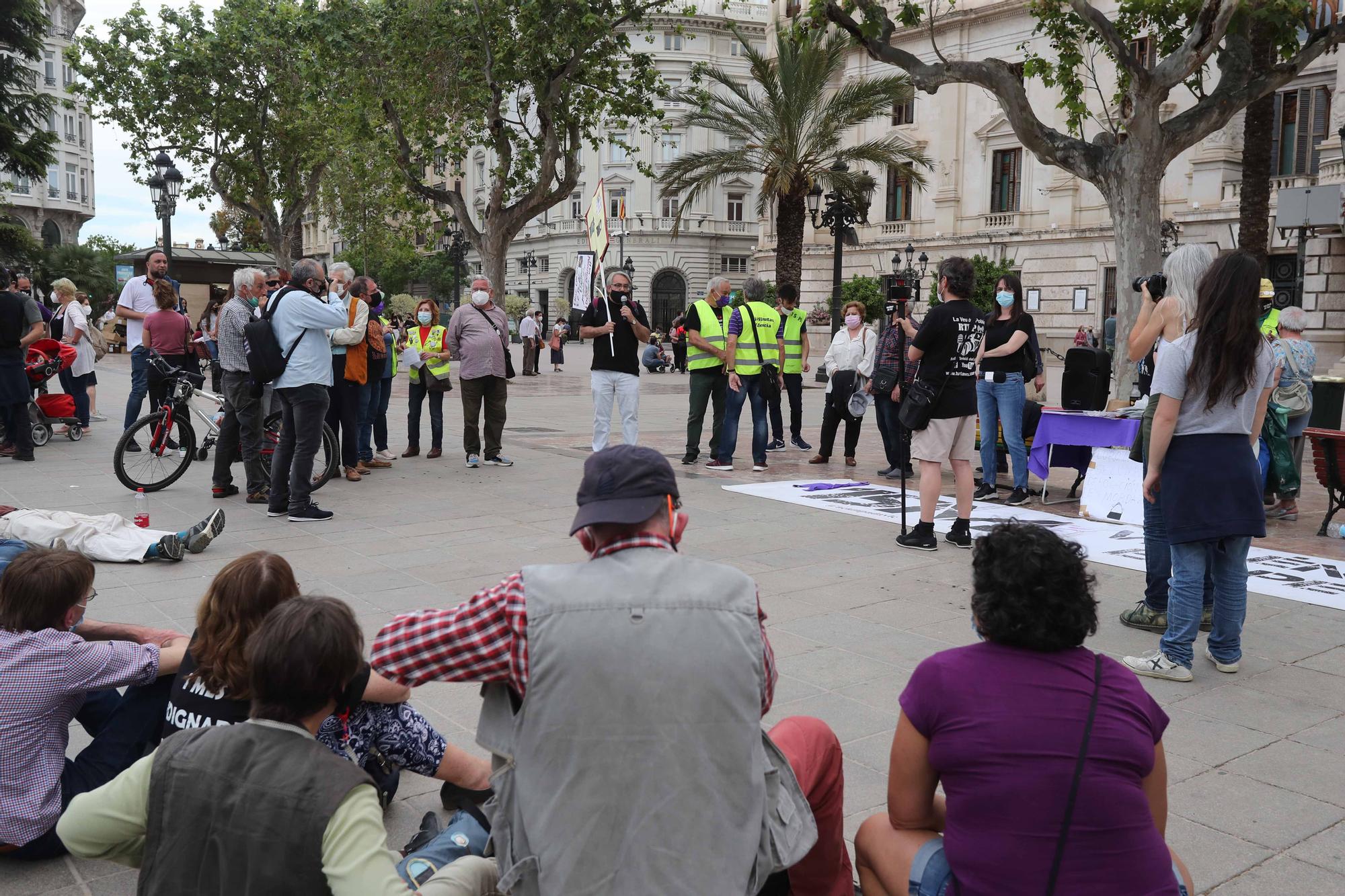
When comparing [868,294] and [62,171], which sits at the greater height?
[62,171]

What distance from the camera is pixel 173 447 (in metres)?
9.48

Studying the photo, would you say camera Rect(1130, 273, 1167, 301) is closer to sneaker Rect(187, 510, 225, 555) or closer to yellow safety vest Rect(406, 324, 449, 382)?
sneaker Rect(187, 510, 225, 555)

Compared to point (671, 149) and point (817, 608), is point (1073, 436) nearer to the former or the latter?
point (817, 608)

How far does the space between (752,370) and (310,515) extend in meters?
4.84

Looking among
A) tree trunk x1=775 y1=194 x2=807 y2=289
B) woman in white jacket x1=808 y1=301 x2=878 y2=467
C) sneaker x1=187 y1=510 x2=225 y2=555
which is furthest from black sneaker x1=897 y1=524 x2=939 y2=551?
tree trunk x1=775 y1=194 x2=807 y2=289

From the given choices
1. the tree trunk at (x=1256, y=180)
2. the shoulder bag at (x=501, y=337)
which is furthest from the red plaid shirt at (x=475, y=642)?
the tree trunk at (x=1256, y=180)

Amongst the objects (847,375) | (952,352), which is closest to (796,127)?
(847,375)

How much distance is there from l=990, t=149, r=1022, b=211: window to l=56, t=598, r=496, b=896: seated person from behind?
43123 mm

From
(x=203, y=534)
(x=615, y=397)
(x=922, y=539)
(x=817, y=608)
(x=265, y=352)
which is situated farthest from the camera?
(x=615, y=397)

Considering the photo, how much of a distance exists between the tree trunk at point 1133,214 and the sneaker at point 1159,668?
30.5 ft

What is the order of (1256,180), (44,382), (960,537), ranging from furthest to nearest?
(1256,180) < (44,382) < (960,537)

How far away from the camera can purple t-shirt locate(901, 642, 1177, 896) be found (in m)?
2.17

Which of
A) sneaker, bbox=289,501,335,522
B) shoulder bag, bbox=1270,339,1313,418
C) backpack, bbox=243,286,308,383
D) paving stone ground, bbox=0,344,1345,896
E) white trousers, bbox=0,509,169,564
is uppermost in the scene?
backpack, bbox=243,286,308,383

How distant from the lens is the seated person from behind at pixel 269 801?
212 cm
